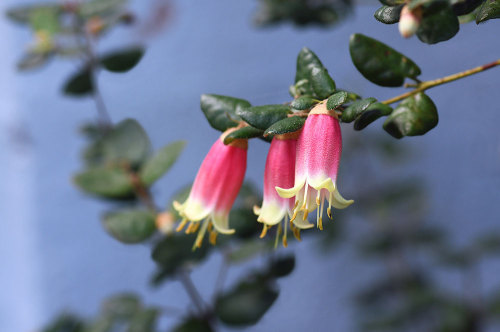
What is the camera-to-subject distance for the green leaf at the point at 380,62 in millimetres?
398

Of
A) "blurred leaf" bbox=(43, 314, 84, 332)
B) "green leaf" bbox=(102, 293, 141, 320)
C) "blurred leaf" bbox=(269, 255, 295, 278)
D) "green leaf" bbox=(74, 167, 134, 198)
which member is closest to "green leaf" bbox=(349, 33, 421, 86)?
"blurred leaf" bbox=(269, 255, 295, 278)

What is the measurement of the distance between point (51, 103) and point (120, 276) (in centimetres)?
81

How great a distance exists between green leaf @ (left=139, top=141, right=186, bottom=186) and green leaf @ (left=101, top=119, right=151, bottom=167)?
A: 0.05 m

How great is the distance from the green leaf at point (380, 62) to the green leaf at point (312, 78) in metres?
0.03

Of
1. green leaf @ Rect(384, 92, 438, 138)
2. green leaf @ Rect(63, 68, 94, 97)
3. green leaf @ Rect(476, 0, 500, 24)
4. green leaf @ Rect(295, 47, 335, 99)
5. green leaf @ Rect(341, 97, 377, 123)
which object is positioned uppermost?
green leaf @ Rect(63, 68, 94, 97)

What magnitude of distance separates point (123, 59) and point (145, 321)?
15.7 inches

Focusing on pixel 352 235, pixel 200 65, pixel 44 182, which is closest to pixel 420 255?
pixel 352 235

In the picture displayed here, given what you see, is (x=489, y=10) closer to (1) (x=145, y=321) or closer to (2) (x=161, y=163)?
(2) (x=161, y=163)

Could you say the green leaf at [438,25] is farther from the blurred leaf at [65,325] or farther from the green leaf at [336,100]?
the blurred leaf at [65,325]

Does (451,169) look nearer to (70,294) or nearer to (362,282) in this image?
(362,282)

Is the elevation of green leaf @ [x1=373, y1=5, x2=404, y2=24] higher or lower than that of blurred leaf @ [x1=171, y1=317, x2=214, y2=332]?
higher

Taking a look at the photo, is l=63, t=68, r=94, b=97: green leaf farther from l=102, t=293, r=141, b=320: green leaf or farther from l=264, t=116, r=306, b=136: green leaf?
l=264, t=116, r=306, b=136: green leaf

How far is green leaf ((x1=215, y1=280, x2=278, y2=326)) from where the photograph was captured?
621mm

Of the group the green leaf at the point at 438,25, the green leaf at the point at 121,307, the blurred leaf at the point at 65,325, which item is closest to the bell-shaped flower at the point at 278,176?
the green leaf at the point at 438,25
